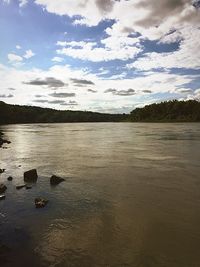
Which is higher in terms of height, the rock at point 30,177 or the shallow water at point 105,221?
the rock at point 30,177

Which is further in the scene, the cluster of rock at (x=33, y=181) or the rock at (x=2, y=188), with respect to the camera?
the rock at (x=2, y=188)

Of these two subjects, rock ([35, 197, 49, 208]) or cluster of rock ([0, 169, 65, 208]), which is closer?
rock ([35, 197, 49, 208])

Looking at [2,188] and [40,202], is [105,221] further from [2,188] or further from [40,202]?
[2,188]

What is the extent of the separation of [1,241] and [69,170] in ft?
54.6

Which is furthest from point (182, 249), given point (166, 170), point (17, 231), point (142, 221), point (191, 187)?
point (166, 170)

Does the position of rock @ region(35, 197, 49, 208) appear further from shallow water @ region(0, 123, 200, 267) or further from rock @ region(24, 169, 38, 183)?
rock @ region(24, 169, 38, 183)

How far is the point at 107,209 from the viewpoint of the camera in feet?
57.2

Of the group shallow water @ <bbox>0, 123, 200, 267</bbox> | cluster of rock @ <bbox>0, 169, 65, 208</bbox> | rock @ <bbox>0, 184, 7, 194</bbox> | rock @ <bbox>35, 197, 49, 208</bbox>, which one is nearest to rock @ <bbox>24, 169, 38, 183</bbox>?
cluster of rock @ <bbox>0, 169, 65, 208</bbox>

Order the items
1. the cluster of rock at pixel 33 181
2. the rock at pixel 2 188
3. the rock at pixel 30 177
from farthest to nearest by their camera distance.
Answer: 1. the rock at pixel 30 177
2. the rock at pixel 2 188
3. the cluster of rock at pixel 33 181

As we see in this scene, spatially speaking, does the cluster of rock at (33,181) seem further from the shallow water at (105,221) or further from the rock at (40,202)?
the shallow water at (105,221)

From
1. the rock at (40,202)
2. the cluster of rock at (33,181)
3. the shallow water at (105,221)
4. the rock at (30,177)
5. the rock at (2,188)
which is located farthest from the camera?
the rock at (30,177)

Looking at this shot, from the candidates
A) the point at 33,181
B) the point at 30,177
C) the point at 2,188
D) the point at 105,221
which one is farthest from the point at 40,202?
the point at 30,177

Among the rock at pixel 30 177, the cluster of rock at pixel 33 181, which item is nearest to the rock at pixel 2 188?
the cluster of rock at pixel 33 181

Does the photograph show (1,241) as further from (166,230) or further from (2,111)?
(2,111)
